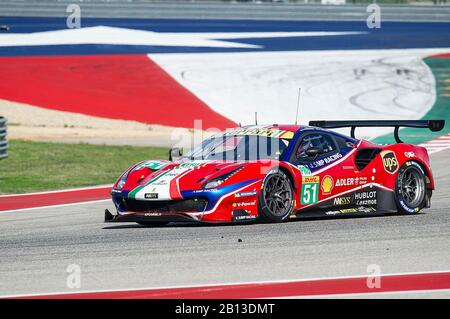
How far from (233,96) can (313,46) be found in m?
6.22

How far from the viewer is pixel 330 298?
6.87m

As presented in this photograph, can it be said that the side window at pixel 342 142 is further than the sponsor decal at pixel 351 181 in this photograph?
Yes

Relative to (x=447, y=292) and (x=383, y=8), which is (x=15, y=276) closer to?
(x=447, y=292)

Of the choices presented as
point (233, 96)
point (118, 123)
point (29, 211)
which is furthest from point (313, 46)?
point (29, 211)

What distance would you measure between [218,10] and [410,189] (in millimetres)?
25458

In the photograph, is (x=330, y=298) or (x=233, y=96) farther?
(x=233, y=96)

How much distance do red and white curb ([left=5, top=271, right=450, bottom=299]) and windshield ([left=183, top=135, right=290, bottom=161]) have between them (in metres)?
3.73

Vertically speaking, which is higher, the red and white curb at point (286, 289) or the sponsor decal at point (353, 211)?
the sponsor decal at point (353, 211)

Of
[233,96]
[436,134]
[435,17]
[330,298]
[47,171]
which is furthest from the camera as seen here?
[435,17]

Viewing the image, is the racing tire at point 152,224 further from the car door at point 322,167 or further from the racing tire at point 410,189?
the racing tire at point 410,189

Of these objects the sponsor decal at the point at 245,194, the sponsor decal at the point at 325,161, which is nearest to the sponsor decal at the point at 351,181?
the sponsor decal at the point at 325,161

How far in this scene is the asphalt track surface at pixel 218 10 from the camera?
1403 inches

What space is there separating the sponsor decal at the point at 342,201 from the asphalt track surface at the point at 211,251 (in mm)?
191

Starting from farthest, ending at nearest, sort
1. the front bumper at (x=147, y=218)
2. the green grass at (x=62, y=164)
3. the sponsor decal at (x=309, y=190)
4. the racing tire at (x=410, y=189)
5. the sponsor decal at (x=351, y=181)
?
1. the green grass at (x=62, y=164)
2. the racing tire at (x=410, y=189)
3. the sponsor decal at (x=351, y=181)
4. the sponsor decal at (x=309, y=190)
5. the front bumper at (x=147, y=218)
